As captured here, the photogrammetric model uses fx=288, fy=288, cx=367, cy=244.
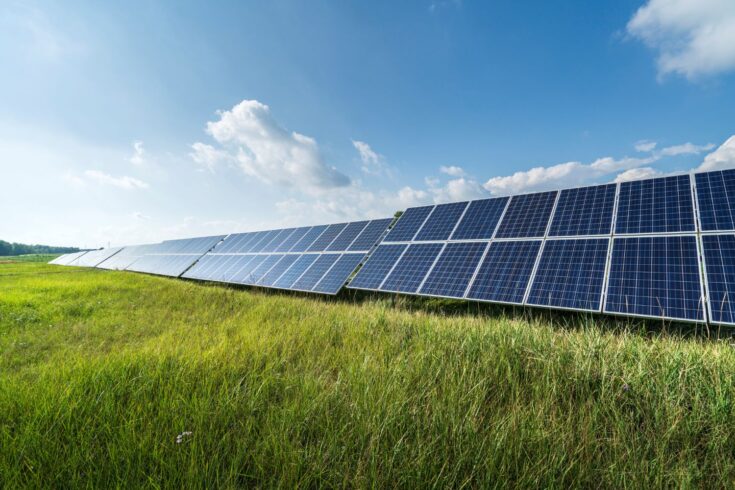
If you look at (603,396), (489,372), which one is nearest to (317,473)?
(489,372)

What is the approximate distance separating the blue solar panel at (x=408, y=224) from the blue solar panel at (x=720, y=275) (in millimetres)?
7099

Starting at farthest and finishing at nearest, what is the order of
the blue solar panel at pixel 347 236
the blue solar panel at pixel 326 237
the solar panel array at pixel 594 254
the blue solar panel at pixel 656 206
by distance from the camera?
the blue solar panel at pixel 326 237, the blue solar panel at pixel 347 236, the blue solar panel at pixel 656 206, the solar panel array at pixel 594 254

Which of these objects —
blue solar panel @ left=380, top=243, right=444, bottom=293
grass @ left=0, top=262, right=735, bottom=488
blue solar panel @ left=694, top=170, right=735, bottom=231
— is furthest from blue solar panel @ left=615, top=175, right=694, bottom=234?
blue solar panel @ left=380, top=243, right=444, bottom=293

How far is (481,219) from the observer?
9672 millimetres

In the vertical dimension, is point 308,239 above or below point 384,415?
above

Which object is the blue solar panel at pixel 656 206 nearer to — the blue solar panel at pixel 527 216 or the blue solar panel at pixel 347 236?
the blue solar panel at pixel 527 216

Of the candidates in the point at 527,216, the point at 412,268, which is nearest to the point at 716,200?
the point at 527,216

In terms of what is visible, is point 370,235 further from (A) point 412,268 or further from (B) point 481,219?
(B) point 481,219

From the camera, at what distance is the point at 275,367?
3.55m

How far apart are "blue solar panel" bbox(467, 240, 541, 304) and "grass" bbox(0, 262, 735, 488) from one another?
2.26m

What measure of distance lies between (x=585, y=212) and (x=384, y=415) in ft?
26.7

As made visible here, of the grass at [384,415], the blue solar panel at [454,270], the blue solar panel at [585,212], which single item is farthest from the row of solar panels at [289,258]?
the blue solar panel at [585,212]

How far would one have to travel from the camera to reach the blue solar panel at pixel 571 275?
573cm

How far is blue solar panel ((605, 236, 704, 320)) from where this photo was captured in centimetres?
489
